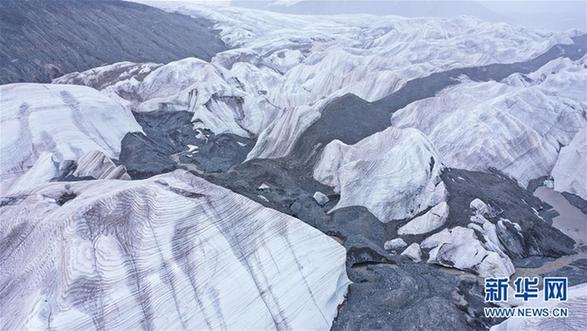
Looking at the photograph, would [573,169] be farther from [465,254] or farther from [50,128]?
[50,128]

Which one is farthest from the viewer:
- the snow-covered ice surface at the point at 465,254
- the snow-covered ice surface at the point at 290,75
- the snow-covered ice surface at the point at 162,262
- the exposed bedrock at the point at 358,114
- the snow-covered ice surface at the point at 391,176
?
the snow-covered ice surface at the point at 290,75

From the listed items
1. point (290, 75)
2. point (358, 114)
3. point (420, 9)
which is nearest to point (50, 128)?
point (358, 114)

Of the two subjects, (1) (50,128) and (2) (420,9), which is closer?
(1) (50,128)

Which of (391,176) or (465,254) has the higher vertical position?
(391,176)

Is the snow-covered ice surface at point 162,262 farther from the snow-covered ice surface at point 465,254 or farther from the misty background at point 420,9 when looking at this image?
the misty background at point 420,9

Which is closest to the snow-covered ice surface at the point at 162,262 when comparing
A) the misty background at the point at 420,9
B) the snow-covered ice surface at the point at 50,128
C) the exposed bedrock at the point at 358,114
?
the snow-covered ice surface at the point at 50,128

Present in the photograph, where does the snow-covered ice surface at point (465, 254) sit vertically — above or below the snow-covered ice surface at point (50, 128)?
below
